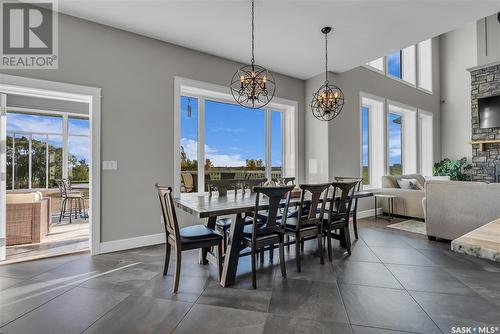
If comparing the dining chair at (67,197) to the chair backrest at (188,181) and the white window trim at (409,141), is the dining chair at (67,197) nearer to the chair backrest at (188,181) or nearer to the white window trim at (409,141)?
the chair backrest at (188,181)

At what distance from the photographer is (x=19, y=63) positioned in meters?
2.89

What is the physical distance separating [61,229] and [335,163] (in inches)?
210

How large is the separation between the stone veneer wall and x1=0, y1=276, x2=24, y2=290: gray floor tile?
9.58 meters

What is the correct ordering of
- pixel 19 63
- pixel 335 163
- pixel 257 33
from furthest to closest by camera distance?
pixel 335 163, pixel 257 33, pixel 19 63

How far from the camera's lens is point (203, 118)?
4398 millimetres

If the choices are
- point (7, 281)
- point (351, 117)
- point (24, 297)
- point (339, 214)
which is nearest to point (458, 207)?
point (339, 214)

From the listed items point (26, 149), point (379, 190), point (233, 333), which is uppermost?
point (26, 149)

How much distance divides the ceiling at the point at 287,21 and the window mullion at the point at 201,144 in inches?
35.6

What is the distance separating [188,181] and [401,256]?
3278mm

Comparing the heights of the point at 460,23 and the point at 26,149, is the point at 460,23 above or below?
above

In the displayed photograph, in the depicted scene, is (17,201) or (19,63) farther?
(17,201)

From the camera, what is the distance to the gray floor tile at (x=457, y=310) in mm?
1796

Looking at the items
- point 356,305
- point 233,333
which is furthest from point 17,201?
point 356,305

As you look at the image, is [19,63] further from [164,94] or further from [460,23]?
[460,23]
